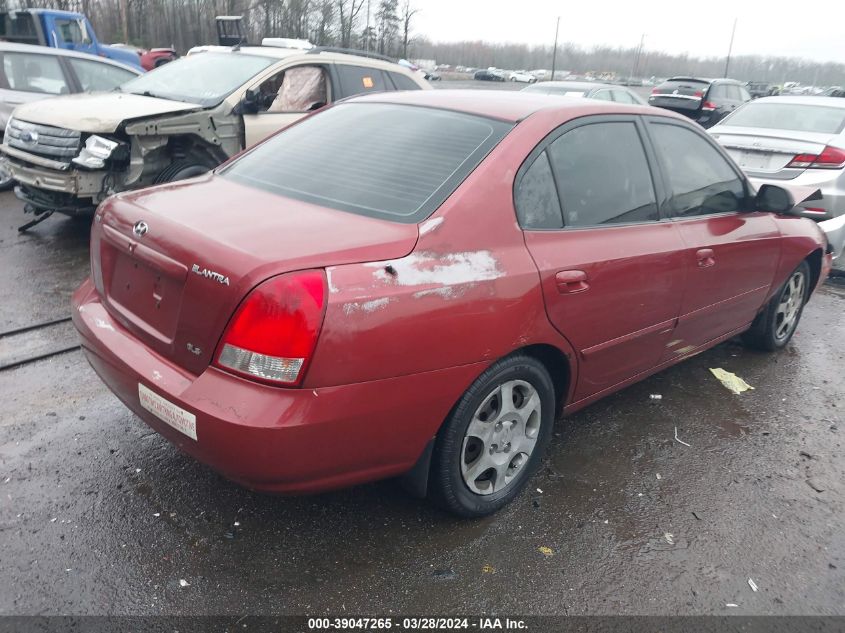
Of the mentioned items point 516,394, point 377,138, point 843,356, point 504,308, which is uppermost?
point 377,138

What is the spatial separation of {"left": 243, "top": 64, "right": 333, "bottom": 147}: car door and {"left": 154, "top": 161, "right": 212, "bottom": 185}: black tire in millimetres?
574

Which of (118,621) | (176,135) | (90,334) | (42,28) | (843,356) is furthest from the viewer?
(42,28)

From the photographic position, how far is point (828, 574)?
8.84 feet

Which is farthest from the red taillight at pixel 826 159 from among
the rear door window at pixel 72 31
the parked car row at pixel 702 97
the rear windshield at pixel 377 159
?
the rear door window at pixel 72 31

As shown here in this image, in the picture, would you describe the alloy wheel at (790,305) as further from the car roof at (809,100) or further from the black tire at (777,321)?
the car roof at (809,100)

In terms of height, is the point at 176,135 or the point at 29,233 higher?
the point at 176,135

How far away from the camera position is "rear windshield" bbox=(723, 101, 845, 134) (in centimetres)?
741

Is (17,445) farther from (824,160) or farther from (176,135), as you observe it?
(824,160)

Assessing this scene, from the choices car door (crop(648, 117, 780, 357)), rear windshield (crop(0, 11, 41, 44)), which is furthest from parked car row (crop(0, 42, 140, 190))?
car door (crop(648, 117, 780, 357))

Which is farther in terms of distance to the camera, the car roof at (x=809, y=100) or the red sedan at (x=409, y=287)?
the car roof at (x=809, y=100)

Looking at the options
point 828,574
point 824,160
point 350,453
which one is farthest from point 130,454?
point 824,160

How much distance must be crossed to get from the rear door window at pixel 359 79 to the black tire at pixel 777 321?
4703mm

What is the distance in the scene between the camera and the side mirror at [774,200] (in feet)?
12.9

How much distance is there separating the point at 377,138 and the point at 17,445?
2.22 metres
